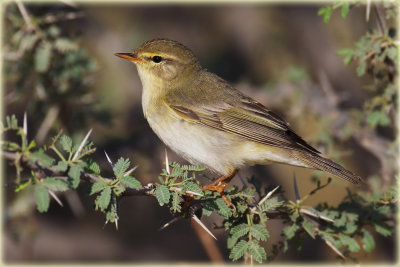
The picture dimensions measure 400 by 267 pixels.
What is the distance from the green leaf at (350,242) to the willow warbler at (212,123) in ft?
1.70

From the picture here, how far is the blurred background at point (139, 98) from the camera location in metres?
4.97

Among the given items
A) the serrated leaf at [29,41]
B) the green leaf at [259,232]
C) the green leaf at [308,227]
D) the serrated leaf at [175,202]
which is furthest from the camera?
the serrated leaf at [29,41]

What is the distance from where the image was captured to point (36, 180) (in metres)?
2.58

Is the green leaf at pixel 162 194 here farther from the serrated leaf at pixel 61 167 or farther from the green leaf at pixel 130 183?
the serrated leaf at pixel 61 167

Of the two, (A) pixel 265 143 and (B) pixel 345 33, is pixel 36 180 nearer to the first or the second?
(A) pixel 265 143

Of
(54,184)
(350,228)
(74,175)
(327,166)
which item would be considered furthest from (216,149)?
(54,184)

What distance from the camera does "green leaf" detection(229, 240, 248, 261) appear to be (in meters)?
3.10

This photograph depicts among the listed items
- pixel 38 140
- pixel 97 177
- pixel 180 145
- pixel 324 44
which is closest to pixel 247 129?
pixel 180 145

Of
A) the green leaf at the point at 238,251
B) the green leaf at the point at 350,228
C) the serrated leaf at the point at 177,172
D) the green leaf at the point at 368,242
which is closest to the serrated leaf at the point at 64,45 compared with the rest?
the serrated leaf at the point at 177,172

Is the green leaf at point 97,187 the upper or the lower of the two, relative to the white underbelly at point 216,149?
lower

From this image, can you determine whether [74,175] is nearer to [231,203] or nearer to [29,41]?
[231,203]

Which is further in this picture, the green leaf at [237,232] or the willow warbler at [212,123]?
the willow warbler at [212,123]

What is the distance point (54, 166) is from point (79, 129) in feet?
8.86

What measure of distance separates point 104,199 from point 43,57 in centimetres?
242
